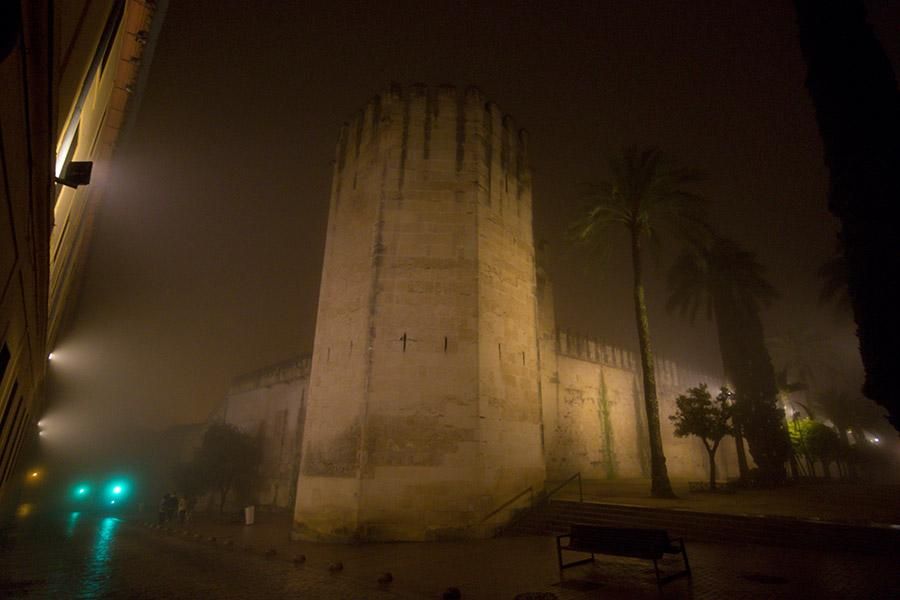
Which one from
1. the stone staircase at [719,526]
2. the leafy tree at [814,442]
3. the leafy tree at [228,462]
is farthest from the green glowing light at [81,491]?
the leafy tree at [814,442]

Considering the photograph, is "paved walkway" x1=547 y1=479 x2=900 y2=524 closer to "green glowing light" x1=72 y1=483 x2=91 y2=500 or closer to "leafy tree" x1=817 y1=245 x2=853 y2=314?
"leafy tree" x1=817 y1=245 x2=853 y2=314

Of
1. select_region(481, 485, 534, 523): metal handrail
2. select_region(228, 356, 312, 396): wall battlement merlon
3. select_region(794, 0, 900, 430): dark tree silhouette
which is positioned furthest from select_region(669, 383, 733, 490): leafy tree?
select_region(228, 356, 312, 396): wall battlement merlon

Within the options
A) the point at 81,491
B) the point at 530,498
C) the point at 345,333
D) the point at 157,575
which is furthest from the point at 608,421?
the point at 81,491

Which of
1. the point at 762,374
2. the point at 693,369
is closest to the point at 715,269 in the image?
the point at 762,374

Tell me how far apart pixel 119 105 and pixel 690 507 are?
16.1 m

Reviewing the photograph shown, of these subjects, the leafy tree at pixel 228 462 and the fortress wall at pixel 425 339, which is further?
the leafy tree at pixel 228 462

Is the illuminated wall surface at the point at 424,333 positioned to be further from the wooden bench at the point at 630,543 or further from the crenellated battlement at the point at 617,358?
the crenellated battlement at the point at 617,358

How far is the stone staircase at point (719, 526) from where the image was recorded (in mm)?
8594

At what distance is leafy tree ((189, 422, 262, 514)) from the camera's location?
2386cm

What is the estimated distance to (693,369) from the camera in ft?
113

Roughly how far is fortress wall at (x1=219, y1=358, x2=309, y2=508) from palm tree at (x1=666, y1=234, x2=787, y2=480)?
19.9 metres

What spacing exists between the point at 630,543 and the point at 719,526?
4824 mm

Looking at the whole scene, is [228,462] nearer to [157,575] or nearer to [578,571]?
[157,575]

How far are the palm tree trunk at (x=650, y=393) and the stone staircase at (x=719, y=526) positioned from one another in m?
3.11
